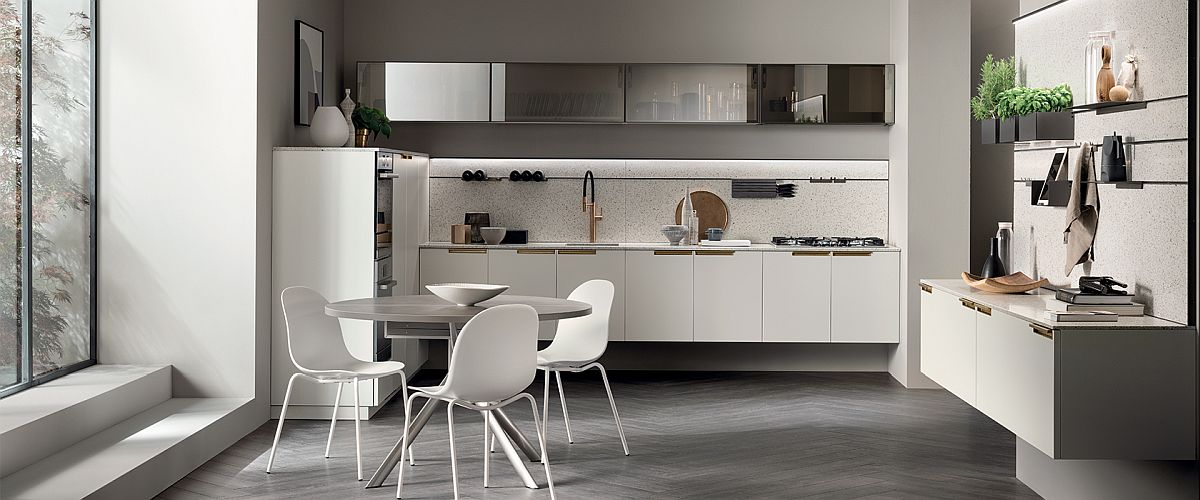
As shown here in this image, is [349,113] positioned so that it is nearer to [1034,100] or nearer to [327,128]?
[327,128]

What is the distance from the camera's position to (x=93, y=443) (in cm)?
437

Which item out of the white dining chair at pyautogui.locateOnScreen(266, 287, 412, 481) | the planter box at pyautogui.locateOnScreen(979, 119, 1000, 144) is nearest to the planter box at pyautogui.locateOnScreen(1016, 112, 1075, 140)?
the planter box at pyautogui.locateOnScreen(979, 119, 1000, 144)

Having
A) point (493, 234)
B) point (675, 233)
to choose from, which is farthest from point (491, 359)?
point (675, 233)

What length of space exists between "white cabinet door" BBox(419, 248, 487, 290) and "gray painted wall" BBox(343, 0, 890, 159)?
798 mm

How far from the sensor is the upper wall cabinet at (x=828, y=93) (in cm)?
709

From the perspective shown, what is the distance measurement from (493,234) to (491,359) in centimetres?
332

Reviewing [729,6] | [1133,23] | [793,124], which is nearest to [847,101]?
[793,124]

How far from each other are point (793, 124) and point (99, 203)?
14.6 feet

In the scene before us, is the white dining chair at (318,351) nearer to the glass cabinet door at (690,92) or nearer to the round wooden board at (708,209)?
the glass cabinet door at (690,92)

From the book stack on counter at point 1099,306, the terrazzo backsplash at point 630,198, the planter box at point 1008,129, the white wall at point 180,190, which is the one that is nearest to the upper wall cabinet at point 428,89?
the terrazzo backsplash at point 630,198

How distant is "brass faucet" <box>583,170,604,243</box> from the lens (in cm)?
737

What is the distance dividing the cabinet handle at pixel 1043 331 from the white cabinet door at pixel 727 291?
352cm

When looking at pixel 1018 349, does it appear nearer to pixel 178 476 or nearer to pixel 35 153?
pixel 178 476

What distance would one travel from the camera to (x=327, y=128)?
589 cm
